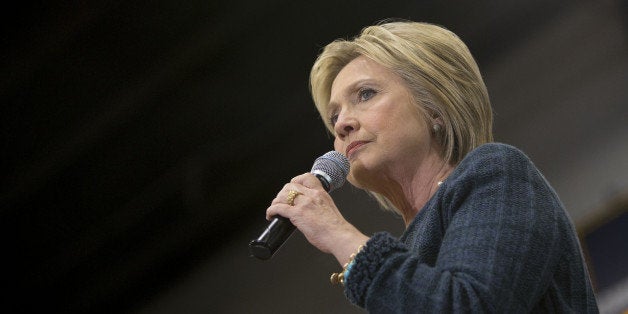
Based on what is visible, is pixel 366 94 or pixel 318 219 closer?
pixel 318 219

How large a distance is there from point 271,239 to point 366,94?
1.91 feet

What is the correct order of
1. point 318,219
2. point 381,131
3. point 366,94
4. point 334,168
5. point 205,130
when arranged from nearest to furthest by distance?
point 318,219
point 334,168
point 381,131
point 366,94
point 205,130

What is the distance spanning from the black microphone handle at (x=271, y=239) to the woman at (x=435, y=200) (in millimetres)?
28

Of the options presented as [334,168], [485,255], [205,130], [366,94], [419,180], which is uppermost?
[205,130]

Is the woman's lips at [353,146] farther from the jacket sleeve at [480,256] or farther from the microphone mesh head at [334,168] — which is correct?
the jacket sleeve at [480,256]

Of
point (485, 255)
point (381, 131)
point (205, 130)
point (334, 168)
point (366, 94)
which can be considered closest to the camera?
point (485, 255)

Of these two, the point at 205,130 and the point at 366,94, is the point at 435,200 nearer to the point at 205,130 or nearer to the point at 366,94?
the point at 366,94

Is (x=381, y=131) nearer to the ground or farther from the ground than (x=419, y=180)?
farther from the ground

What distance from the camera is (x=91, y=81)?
8.21 ft

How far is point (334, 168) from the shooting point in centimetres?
151

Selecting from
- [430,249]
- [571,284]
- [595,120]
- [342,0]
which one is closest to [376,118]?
[430,249]

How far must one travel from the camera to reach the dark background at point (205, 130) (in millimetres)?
2451

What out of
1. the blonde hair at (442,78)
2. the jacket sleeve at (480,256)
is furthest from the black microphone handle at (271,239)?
the blonde hair at (442,78)

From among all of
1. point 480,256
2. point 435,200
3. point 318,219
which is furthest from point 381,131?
point 480,256
